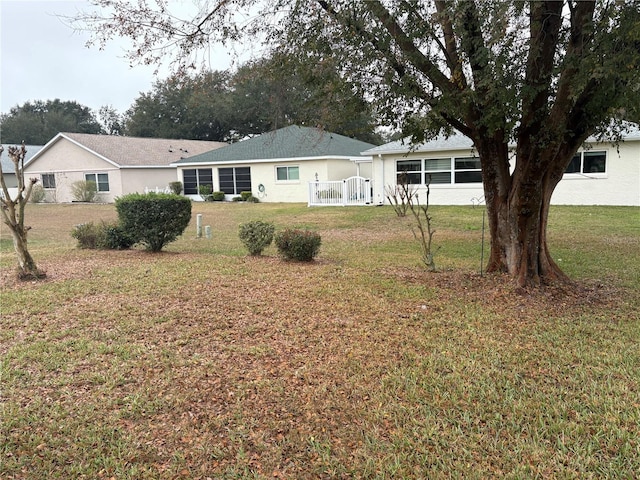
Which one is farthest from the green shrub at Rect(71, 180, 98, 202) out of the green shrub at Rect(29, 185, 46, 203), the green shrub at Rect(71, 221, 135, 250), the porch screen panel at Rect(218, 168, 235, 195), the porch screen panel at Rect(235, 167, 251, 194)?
the green shrub at Rect(71, 221, 135, 250)

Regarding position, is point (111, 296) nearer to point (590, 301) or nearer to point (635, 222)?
point (590, 301)

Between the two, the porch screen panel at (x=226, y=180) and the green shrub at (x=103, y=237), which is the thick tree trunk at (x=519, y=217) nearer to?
the green shrub at (x=103, y=237)

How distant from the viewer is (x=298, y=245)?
27.8ft

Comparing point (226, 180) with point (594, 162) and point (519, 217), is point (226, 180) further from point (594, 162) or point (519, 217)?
point (519, 217)

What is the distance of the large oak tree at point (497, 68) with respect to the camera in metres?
5.13

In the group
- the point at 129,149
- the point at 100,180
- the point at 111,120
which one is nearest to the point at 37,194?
the point at 100,180

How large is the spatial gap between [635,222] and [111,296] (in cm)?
1427

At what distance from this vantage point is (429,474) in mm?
2760

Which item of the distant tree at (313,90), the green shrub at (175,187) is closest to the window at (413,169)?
the distant tree at (313,90)

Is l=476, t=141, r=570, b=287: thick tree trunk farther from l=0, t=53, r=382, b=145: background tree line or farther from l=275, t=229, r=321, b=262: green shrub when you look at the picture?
l=275, t=229, r=321, b=262: green shrub

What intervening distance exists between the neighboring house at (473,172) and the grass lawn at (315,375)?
11.7 meters

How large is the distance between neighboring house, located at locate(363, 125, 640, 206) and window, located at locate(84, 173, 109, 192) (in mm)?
17610

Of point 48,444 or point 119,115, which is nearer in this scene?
point 48,444

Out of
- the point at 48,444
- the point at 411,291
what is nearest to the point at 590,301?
the point at 411,291
